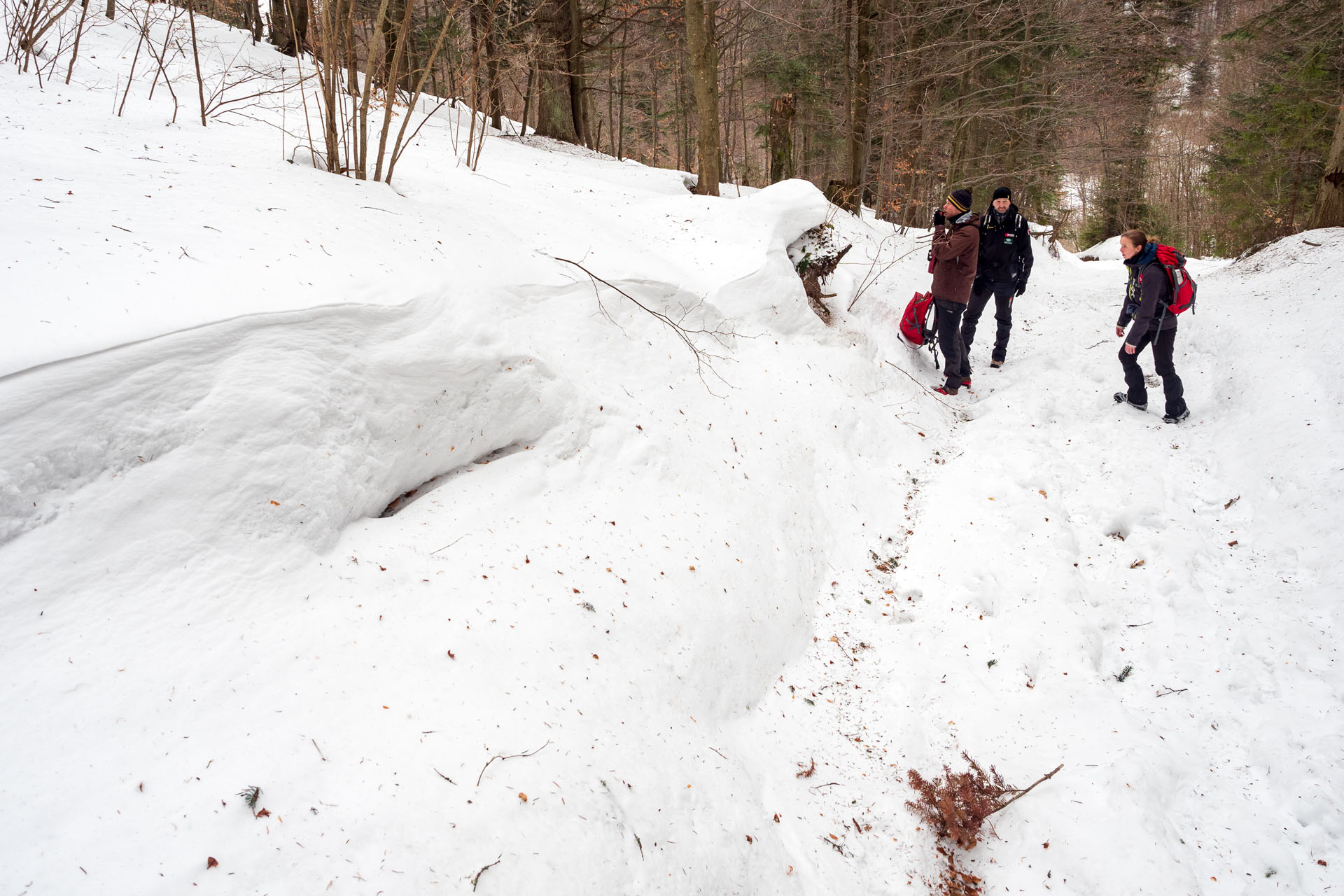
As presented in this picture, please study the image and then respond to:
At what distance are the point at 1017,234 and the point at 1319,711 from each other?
17.4 ft

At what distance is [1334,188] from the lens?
916 centimetres

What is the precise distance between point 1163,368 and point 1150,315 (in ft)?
1.84

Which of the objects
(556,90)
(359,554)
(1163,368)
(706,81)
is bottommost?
(359,554)

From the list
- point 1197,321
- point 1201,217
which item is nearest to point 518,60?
point 1197,321

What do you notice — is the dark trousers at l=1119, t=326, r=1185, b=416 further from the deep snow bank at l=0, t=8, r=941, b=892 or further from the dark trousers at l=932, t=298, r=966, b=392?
the deep snow bank at l=0, t=8, r=941, b=892

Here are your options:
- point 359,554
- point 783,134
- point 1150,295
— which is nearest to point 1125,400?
point 1150,295

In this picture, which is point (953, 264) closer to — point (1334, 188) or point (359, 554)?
point (359, 554)

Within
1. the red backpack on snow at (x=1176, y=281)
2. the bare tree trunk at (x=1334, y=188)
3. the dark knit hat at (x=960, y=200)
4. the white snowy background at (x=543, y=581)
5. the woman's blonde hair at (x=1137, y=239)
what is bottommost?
the white snowy background at (x=543, y=581)

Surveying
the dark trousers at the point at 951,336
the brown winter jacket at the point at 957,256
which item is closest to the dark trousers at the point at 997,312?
the dark trousers at the point at 951,336

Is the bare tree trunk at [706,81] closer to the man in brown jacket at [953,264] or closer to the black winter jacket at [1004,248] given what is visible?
the man in brown jacket at [953,264]

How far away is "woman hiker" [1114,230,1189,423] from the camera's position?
5.36 meters

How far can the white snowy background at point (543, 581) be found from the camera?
195 centimetres

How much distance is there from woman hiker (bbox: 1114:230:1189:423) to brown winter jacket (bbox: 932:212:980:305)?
1266mm

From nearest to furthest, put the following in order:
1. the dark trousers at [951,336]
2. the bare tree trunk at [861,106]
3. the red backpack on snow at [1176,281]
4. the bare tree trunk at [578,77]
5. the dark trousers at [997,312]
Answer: the red backpack on snow at [1176,281]
the dark trousers at [951,336]
the dark trousers at [997,312]
the bare tree trunk at [861,106]
the bare tree trunk at [578,77]
